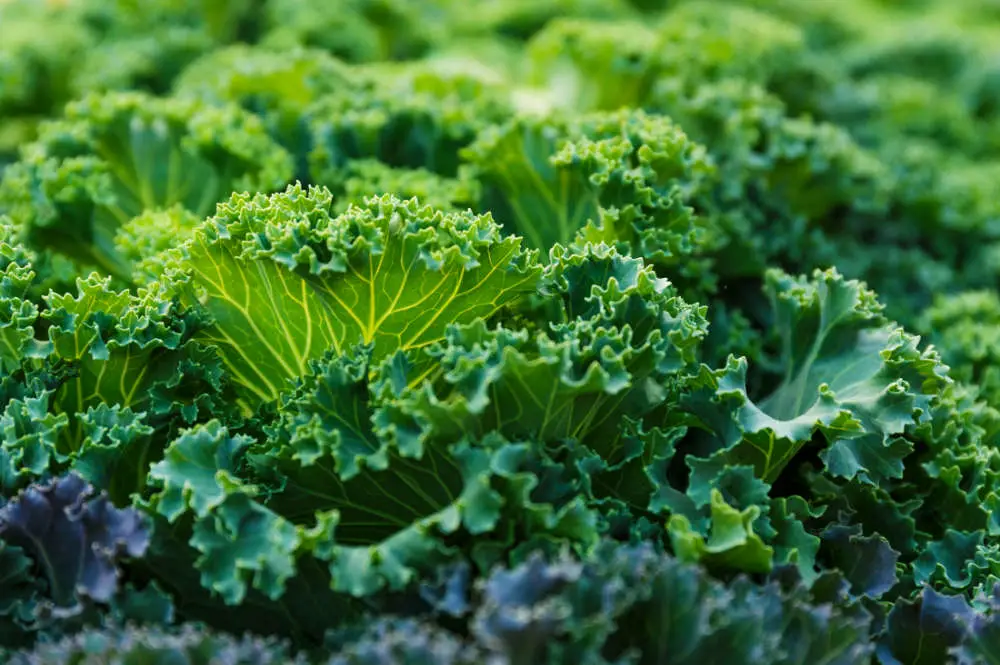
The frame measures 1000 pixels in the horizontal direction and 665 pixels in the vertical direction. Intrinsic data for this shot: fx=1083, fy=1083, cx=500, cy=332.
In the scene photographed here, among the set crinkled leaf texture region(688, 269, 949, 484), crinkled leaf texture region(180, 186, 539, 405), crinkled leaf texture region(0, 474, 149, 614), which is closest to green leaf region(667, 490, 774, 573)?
crinkled leaf texture region(688, 269, 949, 484)

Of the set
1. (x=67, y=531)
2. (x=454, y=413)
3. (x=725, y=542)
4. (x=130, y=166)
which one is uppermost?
(x=130, y=166)

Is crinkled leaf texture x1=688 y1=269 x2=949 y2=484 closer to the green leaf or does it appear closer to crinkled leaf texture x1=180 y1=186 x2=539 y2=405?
the green leaf

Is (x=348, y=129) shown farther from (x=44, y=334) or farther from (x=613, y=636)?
(x=613, y=636)

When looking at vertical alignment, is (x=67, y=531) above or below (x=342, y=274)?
below

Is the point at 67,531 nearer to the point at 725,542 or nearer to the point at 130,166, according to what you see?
Answer: the point at 725,542

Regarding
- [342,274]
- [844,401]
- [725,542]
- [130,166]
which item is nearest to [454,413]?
[342,274]

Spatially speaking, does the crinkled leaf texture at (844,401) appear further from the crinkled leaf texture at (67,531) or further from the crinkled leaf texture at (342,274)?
the crinkled leaf texture at (67,531)

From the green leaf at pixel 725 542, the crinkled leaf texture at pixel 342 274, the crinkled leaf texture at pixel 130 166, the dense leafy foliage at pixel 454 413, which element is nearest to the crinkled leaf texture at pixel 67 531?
the dense leafy foliage at pixel 454 413

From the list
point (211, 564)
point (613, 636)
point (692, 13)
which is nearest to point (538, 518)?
point (613, 636)
